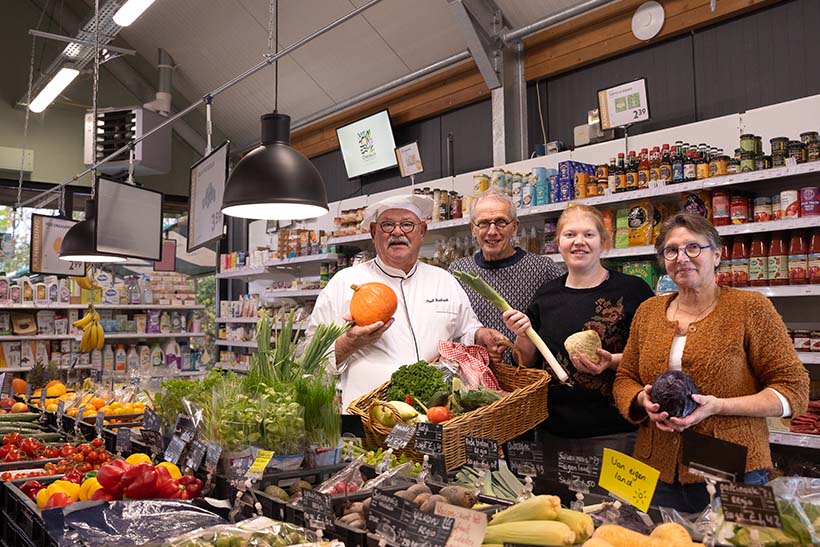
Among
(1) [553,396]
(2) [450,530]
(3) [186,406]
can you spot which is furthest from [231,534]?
(1) [553,396]

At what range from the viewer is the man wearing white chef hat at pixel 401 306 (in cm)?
311

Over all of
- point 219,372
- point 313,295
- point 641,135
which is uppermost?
point 641,135

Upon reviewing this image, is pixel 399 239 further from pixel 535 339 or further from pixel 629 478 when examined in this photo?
pixel 629 478

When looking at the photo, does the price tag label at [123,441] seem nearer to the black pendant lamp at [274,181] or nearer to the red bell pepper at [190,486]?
the red bell pepper at [190,486]

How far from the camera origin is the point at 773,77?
197 inches

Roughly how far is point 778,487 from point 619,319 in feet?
3.89

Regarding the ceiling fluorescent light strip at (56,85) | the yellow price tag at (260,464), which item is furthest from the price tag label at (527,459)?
the ceiling fluorescent light strip at (56,85)

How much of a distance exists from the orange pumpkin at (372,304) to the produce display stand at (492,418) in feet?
0.97

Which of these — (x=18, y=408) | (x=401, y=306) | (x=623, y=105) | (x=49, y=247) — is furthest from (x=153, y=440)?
(x=49, y=247)

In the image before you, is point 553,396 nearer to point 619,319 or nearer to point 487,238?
point 619,319

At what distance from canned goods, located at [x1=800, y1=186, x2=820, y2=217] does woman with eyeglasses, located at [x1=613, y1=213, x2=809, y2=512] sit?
5.68 feet

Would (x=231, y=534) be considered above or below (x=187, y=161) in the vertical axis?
below

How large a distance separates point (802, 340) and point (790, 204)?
0.73m

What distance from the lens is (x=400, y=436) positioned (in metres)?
2.08
